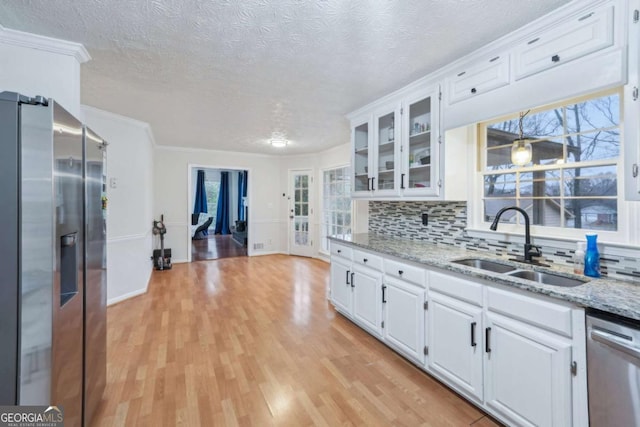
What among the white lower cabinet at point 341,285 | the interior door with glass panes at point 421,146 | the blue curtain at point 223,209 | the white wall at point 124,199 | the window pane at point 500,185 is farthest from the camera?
the blue curtain at point 223,209

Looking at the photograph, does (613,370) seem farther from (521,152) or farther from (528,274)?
(521,152)

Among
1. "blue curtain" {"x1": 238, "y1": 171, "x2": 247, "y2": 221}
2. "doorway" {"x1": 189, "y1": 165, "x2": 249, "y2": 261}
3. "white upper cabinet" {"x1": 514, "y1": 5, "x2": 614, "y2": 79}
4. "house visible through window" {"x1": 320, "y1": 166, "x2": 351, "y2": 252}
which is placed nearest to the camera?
"white upper cabinet" {"x1": 514, "y1": 5, "x2": 614, "y2": 79}

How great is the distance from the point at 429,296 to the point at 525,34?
5.98 ft

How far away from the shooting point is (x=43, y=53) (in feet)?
6.58

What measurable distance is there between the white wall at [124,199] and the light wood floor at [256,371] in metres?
0.39

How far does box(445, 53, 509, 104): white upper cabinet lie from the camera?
194 cm

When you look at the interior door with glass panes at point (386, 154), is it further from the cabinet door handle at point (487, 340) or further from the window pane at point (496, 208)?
the cabinet door handle at point (487, 340)

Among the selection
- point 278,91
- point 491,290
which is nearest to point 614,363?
point 491,290

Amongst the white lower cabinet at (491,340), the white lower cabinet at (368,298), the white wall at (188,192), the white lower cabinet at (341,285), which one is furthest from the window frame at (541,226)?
the white wall at (188,192)

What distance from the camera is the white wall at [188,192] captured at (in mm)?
5727

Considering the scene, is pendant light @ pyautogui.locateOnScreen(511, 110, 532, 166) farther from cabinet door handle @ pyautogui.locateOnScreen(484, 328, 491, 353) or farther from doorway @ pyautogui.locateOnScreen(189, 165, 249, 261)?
doorway @ pyautogui.locateOnScreen(189, 165, 249, 261)

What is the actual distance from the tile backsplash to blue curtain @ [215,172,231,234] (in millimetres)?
7988

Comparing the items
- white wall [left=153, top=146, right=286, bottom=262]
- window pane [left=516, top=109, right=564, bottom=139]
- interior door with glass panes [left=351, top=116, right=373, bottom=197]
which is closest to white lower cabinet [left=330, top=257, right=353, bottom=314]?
interior door with glass panes [left=351, top=116, right=373, bottom=197]

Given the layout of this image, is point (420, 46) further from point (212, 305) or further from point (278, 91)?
point (212, 305)
